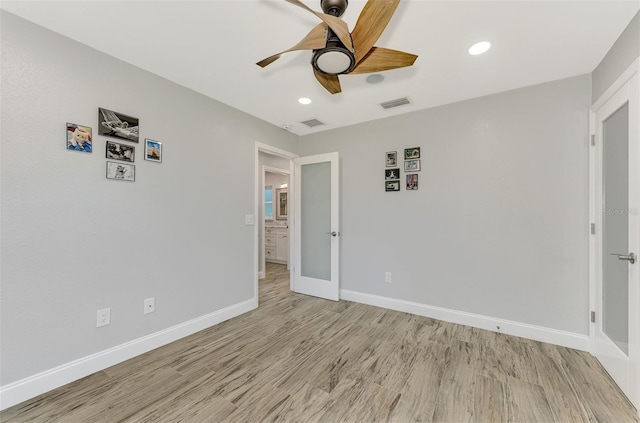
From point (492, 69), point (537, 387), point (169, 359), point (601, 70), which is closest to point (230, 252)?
point (169, 359)

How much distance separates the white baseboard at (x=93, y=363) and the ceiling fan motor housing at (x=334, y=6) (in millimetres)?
2886

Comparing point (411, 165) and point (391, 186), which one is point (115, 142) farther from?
point (411, 165)

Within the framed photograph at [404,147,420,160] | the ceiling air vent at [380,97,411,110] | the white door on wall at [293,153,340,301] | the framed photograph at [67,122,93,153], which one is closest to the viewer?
the framed photograph at [67,122,93,153]

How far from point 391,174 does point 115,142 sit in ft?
9.39

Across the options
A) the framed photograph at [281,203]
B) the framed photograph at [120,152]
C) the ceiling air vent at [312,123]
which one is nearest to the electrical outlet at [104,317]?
the framed photograph at [120,152]

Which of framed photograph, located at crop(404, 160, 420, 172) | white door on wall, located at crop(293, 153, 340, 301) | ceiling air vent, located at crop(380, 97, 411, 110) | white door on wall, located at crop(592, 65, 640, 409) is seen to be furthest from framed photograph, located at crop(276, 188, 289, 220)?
white door on wall, located at crop(592, 65, 640, 409)

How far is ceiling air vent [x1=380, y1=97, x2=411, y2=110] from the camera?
Answer: 2.90 meters

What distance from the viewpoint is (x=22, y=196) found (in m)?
1.73

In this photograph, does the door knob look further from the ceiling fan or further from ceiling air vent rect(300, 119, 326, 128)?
ceiling air vent rect(300, 119, 326, 128)

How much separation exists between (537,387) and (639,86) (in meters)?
2.06

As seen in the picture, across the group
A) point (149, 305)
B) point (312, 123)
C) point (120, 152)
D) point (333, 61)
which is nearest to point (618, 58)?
point (333, 61)

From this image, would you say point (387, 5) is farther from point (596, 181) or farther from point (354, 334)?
point (354, 334)

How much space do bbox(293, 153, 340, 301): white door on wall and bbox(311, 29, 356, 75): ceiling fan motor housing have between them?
1.91m

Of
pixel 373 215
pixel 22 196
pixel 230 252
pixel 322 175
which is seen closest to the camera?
pixel 22 196
